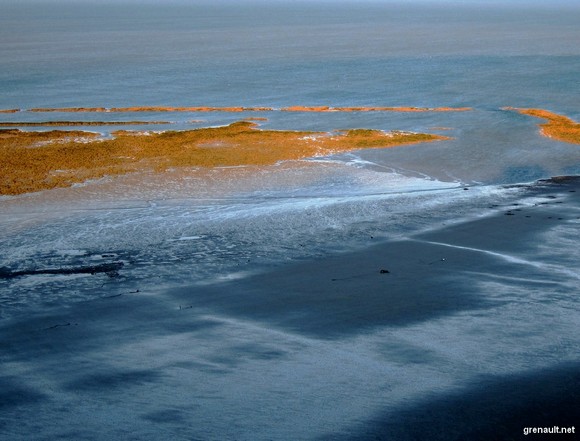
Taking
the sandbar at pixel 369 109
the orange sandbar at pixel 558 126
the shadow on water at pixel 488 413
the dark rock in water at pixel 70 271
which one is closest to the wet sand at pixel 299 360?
the shadow on water at pixel 488 413

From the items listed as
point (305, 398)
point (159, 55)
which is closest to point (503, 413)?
point (305, 398)

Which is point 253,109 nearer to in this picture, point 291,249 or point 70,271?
point 291,249

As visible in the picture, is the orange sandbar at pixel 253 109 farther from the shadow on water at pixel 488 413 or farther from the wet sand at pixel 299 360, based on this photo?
the shadow on water at pixel 488 413

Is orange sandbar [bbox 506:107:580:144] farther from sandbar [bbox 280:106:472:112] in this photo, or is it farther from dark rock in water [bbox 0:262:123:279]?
dark rock in water [bbox 0:262:123:279]

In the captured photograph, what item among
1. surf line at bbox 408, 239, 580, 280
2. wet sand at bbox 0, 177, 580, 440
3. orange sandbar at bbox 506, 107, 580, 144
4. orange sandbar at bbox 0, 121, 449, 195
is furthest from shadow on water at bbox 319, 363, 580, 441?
orange sandbar at bbox 506, 107, 580, 144

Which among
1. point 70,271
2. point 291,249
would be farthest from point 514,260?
point 70,271

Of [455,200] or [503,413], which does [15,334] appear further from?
[455,200]
